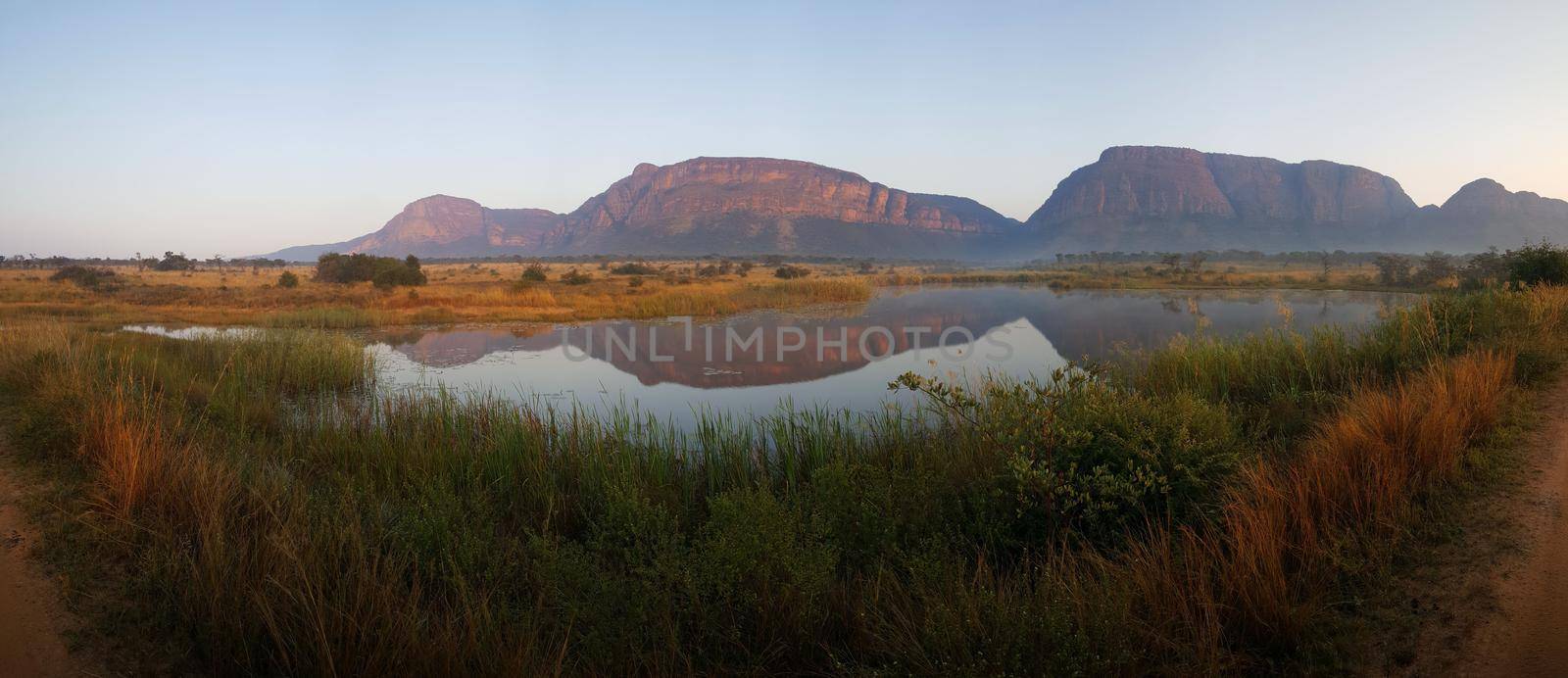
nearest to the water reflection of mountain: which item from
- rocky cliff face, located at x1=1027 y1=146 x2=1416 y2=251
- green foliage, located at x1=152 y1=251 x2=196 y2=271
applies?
green foliage, located at x1=152 y1=251 x2=196 y2=271

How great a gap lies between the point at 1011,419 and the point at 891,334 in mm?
18097

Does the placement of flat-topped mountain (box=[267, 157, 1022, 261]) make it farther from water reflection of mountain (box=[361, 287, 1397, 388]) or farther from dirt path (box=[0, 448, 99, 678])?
dirt path (box=[0, 448, 99, 678])

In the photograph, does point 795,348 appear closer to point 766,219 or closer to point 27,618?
point 27,618

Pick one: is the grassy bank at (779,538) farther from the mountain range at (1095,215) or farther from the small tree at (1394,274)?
the mountain range at (1095,215)

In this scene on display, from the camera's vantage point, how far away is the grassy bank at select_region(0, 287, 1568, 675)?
3207 mm

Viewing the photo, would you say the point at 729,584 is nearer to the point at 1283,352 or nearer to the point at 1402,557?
the point at 1402,557

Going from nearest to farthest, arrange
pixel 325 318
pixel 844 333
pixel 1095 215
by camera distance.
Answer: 1. pixel 325 318
2. pixel 844 333
3. pixel 1095 215

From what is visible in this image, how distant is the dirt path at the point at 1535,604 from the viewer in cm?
284

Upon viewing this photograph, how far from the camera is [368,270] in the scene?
38.0 metres

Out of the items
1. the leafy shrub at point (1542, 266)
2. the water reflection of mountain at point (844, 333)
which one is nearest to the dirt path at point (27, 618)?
the water reflection of mountain at point (844, 333)

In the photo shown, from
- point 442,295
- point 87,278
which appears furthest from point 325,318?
point 87,278

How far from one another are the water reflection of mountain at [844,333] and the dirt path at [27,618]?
417 inches

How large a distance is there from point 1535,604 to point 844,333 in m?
20.1

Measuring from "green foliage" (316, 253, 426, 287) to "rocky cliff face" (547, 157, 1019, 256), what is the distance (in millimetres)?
82168
